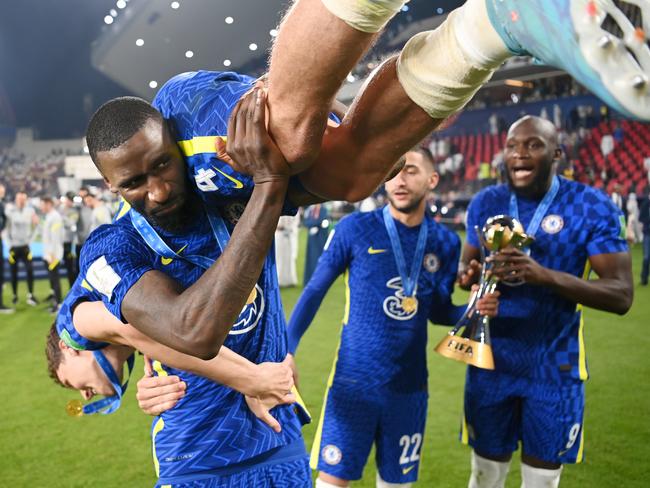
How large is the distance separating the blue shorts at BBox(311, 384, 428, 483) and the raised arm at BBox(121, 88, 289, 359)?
1.90m

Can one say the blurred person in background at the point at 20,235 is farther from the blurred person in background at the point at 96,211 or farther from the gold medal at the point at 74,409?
the gold medal at the point at 74,409

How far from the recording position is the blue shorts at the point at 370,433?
346cm

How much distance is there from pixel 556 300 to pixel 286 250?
8.98 m

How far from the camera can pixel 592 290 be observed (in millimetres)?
3273

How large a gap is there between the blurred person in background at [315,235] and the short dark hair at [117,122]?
10.00m

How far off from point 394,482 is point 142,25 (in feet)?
70.9

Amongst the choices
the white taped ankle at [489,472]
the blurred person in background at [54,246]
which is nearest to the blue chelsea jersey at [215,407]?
the white taped ankle at [489,472]

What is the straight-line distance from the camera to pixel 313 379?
669 cm

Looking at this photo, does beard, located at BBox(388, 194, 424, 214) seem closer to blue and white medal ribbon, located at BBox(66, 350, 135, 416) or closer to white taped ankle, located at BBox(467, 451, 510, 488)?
white taped ankle, located at BBox(467, 451, 510, 488)

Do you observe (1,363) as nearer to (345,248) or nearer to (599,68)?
(345,248)

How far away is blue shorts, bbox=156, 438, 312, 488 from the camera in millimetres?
2119

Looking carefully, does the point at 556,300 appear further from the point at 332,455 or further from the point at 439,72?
the point at 439,72

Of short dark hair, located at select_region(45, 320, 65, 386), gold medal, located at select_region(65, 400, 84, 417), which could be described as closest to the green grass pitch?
short dark hair, located at select_region(45, 320, 65, 386)

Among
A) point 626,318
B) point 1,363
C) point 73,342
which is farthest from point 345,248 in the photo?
point 626,318
